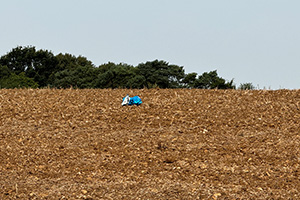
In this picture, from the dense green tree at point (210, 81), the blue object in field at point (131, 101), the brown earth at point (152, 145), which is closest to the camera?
the brown earth at point (152, 145)

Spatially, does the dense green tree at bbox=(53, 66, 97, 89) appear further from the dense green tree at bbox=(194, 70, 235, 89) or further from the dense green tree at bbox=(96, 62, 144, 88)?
the dense green tree at bbox=(194, 70, 235, 89)

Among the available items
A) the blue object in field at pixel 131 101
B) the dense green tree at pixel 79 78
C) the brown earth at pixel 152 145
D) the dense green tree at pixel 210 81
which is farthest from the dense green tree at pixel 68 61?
the blue object in field at pixel 131 101

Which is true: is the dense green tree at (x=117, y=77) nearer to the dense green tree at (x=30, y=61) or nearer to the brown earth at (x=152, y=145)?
the dense green tree at (x=30, y=61)

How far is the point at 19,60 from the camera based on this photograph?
106 ft

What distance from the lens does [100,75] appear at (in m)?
25.3

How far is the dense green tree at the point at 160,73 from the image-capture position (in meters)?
25.3

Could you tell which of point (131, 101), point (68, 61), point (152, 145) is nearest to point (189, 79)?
point (68, 61)

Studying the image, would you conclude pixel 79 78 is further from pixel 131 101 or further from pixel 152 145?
pixel 152 145

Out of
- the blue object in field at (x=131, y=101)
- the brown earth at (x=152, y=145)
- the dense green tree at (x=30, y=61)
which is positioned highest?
the dense green tree at (x=30, y=61)

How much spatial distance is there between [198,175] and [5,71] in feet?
88.1

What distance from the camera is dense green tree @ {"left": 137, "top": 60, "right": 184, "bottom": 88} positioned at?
25.3 metres

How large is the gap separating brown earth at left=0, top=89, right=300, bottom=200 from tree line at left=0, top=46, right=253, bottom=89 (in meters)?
12.8

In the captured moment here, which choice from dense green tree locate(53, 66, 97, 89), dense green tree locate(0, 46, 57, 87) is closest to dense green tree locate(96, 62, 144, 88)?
dense green tree locate(53, 66, 97, 89)

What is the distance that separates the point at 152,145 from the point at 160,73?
1866 centimetres
